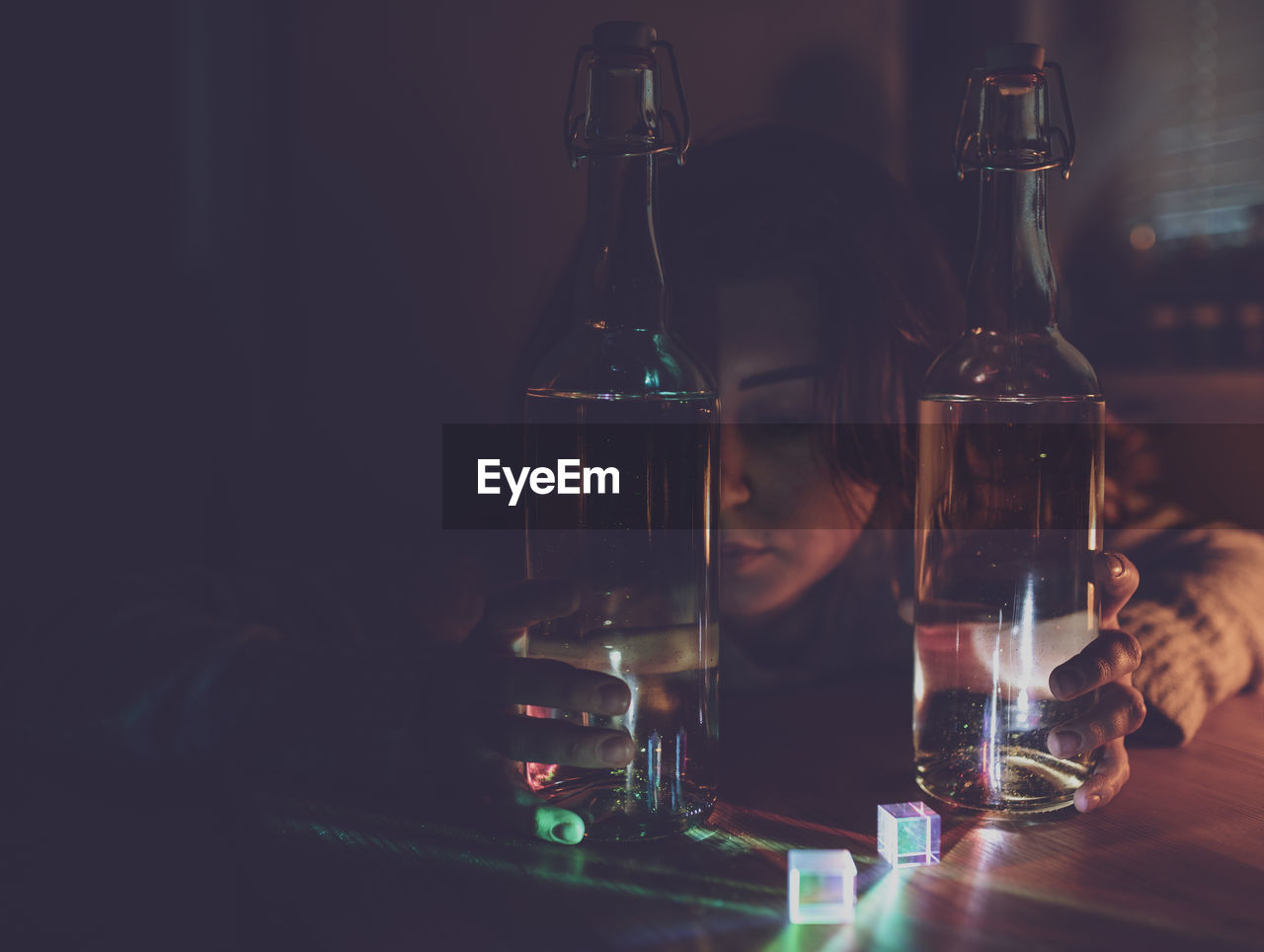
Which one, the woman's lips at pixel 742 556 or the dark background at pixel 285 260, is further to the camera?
the dark background at pixel 285 260

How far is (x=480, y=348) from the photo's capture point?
1.62 m

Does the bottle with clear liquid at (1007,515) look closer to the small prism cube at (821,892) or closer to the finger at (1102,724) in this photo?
the finger at (1102,724)

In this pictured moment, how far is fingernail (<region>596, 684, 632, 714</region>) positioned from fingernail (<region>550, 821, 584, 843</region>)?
0.07 m

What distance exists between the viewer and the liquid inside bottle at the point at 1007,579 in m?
0.62

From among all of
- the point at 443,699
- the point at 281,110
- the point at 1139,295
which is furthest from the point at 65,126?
the point at 1139,295

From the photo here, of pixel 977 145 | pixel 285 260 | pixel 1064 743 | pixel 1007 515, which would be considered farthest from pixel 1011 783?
pixel 285 260

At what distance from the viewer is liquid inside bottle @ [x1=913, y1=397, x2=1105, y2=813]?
620mm

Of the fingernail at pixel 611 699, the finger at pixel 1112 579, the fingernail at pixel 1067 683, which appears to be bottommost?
the fingernail at pixel 1067 683

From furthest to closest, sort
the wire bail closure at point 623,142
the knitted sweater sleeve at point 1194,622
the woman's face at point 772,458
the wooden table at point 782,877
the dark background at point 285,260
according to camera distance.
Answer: the dark background at point 285,260, the woman's face at point 772,458, the knitted sweater sleeve at point 1194,622, the wire bail closure at point 623,142, the wooden table at point 782,877

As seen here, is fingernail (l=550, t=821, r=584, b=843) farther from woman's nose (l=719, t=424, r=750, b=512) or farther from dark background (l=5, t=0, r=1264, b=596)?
dark background (l=5, t=0, r=1264, b=596)

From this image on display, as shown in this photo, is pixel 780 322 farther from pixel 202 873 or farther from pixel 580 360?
pixel 202 873

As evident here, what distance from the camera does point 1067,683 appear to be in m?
0.59

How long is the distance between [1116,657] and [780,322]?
50 cm

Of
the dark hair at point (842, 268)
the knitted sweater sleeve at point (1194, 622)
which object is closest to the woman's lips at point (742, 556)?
the dark hair at point (842, 268)
